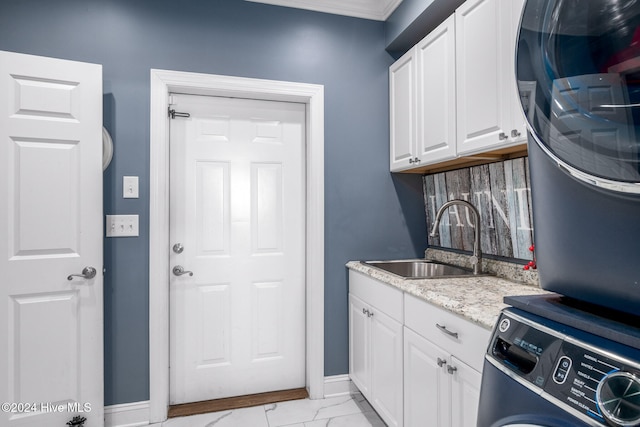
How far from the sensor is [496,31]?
5.11 ft

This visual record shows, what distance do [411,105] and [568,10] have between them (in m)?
1.69

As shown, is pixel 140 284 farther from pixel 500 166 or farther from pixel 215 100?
pixel 500 166

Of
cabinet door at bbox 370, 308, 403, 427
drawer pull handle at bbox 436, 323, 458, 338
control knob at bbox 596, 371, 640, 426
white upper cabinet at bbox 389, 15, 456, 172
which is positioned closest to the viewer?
control knob at bbox 596, 371, 640, 426

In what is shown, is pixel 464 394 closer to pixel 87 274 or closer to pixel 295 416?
pixel 295 416

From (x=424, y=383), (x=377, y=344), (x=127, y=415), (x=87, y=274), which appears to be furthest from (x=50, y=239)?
(x=424, y=383)

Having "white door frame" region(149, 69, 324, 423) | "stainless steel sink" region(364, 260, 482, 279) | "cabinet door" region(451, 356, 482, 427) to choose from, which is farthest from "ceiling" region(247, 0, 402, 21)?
"cabinet door" region(451, 356, 482, 427)

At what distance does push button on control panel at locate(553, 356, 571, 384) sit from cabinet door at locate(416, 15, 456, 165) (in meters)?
1.40

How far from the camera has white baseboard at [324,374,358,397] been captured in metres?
2.41

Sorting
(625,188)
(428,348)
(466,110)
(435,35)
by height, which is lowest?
(428,348)

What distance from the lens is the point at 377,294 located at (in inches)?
79.6

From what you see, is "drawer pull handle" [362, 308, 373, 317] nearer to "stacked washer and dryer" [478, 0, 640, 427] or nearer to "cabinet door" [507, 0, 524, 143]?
"cabinet door" [507, 0, 524, 143]

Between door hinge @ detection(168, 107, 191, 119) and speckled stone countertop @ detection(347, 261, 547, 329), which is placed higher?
door hinge @ detection(168, 107, 191, 119)

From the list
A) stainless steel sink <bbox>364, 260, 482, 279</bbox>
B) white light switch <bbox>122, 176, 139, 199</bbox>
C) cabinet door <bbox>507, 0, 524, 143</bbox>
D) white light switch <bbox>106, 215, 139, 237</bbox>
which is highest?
cabinet door <bbox>507, 0, 524, 143</bbox>

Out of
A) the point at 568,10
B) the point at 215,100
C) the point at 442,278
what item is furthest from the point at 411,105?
the point at 568,10
